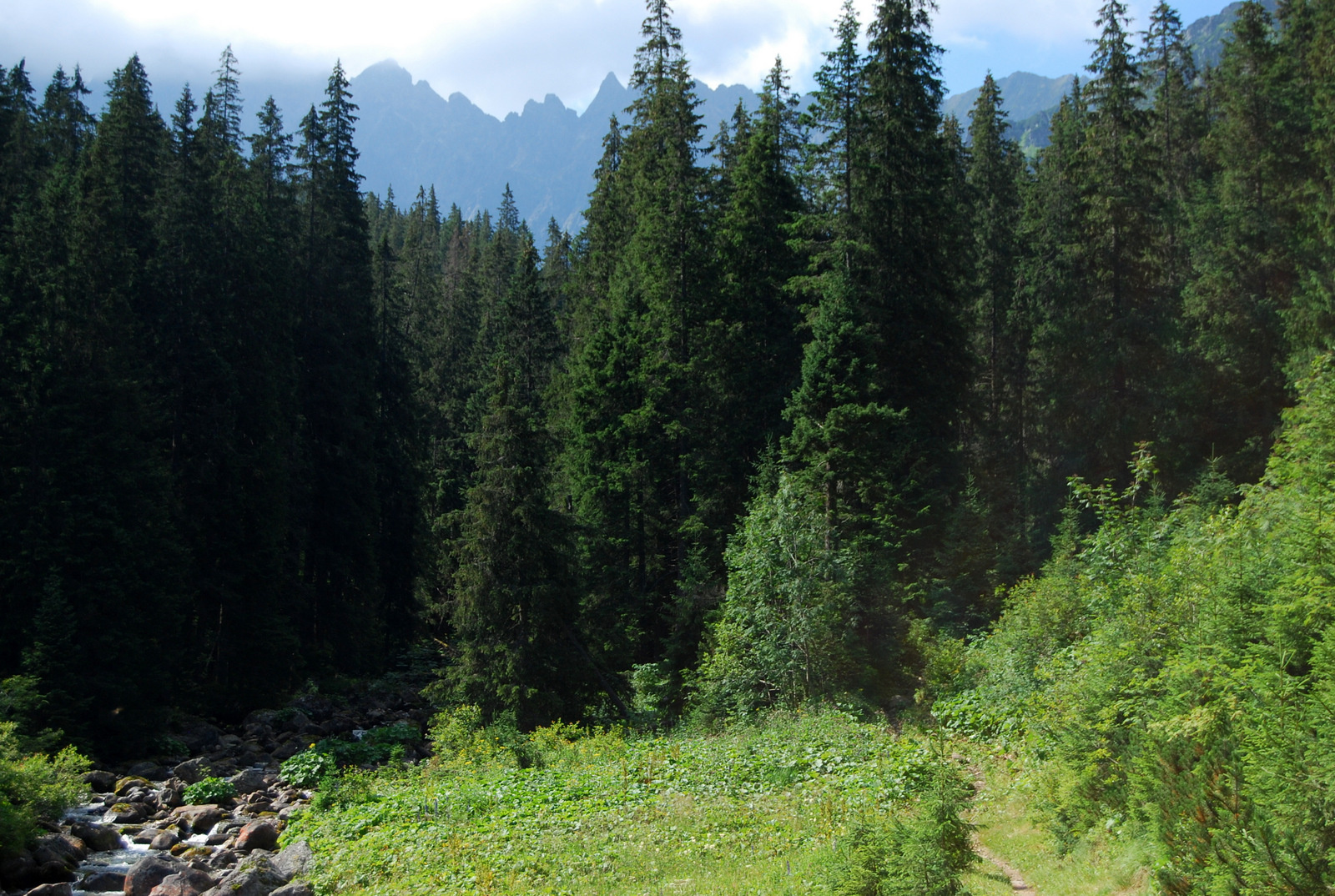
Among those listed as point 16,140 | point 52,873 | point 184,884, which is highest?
point 16,140

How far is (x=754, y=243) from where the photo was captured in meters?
28.4

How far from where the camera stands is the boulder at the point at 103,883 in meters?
13.6

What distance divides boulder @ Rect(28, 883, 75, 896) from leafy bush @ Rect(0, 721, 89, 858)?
4.84 ft

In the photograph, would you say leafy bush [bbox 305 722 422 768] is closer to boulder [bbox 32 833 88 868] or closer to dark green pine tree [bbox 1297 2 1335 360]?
boulder [bbox 32 833 88 868]

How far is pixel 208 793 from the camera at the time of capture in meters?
18.5

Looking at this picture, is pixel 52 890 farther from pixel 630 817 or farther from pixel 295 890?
pixel 630 817

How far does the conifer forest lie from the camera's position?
21.2 m

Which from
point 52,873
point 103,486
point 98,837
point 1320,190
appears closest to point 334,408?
point 103,486

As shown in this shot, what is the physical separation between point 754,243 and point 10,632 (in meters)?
25.1

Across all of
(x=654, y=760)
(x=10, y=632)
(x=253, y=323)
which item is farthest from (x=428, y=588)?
(x=654, y=760)

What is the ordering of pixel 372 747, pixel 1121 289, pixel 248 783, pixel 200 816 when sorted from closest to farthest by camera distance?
1. pixel 200 816
2. pixel 248 783
3. pixel 372 747
4. pixel 1121 289

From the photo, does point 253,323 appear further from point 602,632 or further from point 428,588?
point 602,632

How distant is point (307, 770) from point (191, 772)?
380 cm

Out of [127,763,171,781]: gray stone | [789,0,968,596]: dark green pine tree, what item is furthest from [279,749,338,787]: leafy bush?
[789,0,968,596]: dark green pine tree
